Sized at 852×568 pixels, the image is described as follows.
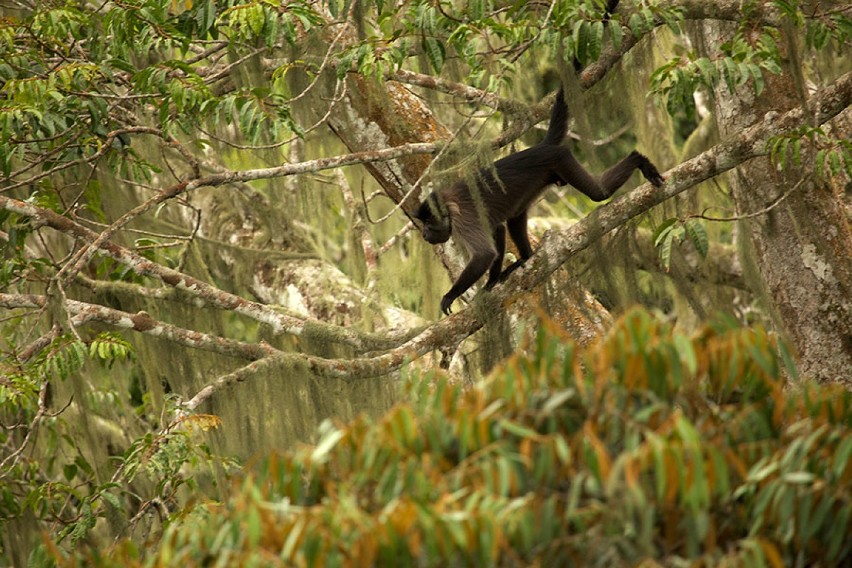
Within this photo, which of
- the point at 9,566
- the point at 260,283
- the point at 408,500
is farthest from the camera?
the point at 260,283

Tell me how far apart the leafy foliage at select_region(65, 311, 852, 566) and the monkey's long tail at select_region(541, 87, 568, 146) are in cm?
327

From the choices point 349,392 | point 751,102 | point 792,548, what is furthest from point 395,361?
point 792,548

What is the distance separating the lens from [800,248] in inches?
198

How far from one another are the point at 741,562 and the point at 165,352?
3778 mm

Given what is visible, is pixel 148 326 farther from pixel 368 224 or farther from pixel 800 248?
pixel 800 248

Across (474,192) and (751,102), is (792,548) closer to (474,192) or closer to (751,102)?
(474,192)

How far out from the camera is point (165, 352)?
510 centimetres

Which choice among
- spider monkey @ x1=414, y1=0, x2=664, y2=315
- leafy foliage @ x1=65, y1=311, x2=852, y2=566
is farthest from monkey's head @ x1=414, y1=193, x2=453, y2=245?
leafy foliage @ x1=65, y1=311, x2=852, y2=566

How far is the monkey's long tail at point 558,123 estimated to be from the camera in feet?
17.5

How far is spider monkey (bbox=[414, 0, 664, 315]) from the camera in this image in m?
5.30

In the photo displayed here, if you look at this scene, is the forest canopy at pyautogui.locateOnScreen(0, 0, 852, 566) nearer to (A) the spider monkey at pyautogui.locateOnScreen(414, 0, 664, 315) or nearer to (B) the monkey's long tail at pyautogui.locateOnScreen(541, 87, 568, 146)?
(B) the monkey's long tail at pyautogui.locateOnScreen(541, 87, 568, 146)

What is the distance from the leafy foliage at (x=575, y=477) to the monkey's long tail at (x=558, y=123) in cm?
327

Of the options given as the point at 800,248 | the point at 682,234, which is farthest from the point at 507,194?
the point at 800,248

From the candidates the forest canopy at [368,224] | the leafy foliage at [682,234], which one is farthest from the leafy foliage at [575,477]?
the leafy foliage at [682,234]
